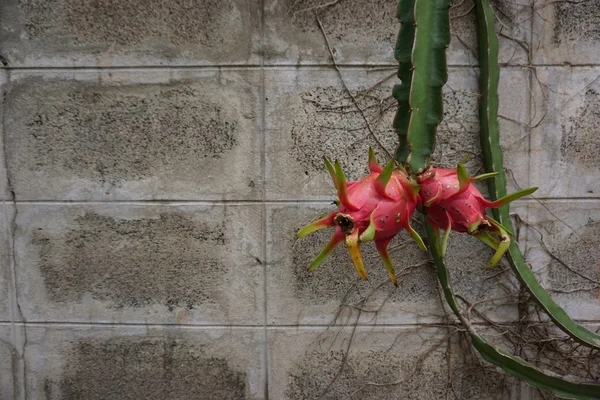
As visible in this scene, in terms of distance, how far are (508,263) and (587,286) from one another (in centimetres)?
30

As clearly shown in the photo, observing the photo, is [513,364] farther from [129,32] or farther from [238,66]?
[129,32]

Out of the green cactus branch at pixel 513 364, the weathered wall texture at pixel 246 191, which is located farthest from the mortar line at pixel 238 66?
the green cactus branch at pixel 513 364

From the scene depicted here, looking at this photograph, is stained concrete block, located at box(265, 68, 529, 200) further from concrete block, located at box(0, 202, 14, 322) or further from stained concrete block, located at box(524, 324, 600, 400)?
concrete block, located at box(0, 202, 14, 322)

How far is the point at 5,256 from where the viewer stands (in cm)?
160

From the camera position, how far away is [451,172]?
749 millimetres

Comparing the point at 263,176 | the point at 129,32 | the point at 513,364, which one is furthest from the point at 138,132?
the point at 513,364

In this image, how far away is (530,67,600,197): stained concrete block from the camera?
149 cm

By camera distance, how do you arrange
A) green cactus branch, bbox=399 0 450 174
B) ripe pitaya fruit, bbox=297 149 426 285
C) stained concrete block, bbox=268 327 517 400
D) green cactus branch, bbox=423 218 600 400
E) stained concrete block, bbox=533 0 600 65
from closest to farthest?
ripe pitaya fruit, bbox=297 149 426 285 < green cactus branch, bbox=399 0 450 174 < green cactus branch, bbox=423 218 600 400 < stained concrete block, bbox=533 0 600 65 < stained concrete block, bbox=268 327 517 400

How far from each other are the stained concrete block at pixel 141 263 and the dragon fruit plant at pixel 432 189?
678 mm

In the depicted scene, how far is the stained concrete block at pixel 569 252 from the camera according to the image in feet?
5.01

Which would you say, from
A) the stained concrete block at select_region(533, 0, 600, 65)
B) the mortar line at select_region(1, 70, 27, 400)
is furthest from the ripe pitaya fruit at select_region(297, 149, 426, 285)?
the mortar line at select_region(1, 70, 27, 400)

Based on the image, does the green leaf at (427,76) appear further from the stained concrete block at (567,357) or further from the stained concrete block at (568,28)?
the stained concrete block at (567,357)

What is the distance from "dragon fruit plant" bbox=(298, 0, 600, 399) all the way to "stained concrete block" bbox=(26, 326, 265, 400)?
0.79 meters

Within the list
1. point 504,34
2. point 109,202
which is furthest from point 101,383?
point 504,34
